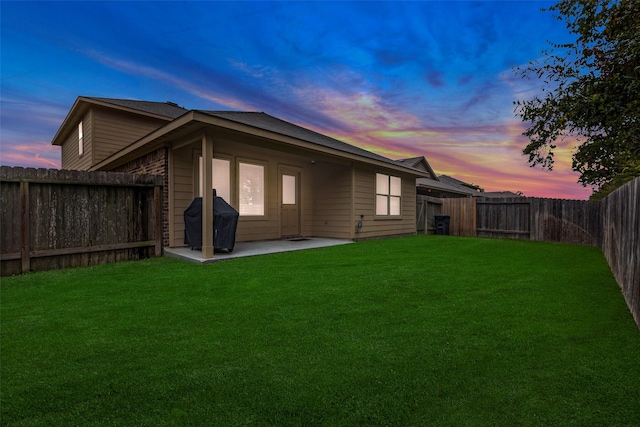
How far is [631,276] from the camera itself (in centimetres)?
340

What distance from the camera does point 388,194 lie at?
12391 millimetres

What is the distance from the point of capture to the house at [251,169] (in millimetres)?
7220

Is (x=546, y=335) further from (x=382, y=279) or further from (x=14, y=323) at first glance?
(x=14, y=323)

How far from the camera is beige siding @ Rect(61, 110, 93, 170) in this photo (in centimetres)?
1217

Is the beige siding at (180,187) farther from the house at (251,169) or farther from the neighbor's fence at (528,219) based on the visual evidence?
the neighbor's fence at (528,219)

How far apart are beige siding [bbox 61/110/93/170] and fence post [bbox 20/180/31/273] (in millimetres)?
7426

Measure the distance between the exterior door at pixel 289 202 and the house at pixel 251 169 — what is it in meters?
0.03

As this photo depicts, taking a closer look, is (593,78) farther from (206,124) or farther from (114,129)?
(114,129)

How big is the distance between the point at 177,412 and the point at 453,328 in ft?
7.69

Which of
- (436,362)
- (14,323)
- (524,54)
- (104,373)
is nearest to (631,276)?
(436,362)

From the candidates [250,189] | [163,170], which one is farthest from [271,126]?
[163,170]

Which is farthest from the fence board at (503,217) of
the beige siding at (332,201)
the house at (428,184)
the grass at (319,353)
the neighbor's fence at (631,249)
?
the neighbor's fence at (631,249)

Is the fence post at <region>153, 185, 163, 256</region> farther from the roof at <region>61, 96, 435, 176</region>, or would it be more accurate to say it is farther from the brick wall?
the roof at <region>61, 96, 435, 176</region>

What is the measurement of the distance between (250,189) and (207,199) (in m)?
2.90
